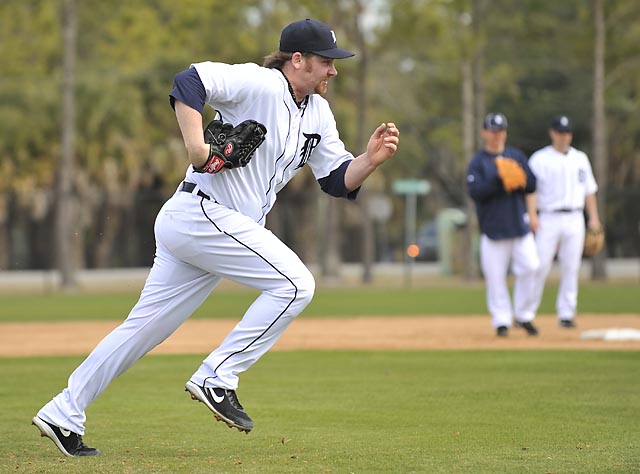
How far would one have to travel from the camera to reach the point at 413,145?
55281 mm

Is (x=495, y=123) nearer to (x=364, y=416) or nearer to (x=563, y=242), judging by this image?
(x=563, y=242)

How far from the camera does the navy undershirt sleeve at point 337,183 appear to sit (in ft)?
23.7

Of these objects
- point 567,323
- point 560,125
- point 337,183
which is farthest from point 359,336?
point 337,183

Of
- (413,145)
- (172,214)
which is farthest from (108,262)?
(172,214)

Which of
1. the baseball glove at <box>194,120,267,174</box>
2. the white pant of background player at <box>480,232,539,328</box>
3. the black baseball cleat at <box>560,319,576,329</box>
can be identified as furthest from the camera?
the black baseball cleat at <box>560,319,576,329</box>

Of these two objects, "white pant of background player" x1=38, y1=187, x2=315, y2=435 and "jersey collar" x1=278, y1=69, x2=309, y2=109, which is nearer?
"white pant of background player" x1=38, y1=187, x2=315, y2=435

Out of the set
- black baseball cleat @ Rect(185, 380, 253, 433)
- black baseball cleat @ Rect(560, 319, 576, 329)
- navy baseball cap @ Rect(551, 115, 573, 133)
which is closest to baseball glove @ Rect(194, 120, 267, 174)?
black baseball cleat @ Rect(185, 380, 253, 433)

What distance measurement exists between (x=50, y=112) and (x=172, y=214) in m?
36.2

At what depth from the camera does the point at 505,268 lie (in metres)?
14.2

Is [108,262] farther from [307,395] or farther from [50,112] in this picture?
[307,395]

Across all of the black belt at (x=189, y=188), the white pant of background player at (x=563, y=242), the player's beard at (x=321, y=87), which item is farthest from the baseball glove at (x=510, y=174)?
the black belt at (x=189, y=188)

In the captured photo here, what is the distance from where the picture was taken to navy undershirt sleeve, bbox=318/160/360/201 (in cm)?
721

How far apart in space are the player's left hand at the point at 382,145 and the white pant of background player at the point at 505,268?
23.9ft

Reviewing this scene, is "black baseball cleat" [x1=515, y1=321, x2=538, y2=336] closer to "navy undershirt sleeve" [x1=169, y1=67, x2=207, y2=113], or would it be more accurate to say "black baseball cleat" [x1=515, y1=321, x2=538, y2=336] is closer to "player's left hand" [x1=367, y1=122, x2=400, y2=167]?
"player's left hand" [x1=367, y1=122, x2=400, y2=167]
